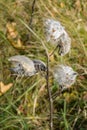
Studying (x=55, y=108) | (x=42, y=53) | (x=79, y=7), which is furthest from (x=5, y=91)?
(x=79, y=7)

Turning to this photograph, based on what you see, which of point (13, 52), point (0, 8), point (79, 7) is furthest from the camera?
point (79, 7)

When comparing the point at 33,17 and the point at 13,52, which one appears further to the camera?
the point at 33,17

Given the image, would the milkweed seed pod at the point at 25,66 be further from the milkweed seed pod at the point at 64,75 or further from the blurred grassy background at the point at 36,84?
the blurred grassy background at the point at 36,84

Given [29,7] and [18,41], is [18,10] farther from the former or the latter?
[18,41]

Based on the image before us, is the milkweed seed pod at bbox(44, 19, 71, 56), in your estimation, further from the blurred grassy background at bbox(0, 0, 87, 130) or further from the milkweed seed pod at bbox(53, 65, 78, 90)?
the blurred grassy background at bbox(0, 0, 87, 130)

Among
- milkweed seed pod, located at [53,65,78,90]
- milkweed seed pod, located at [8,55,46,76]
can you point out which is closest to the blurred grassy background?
milkweed seed pod, located at [53,65,78,90]

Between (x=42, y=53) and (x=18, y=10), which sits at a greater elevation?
(x=18, y=10)

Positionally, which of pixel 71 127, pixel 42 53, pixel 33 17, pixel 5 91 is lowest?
pixel 71 127

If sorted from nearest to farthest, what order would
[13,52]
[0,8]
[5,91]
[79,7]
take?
[5,91]
[13,52]
[0,8]
[79,7]
